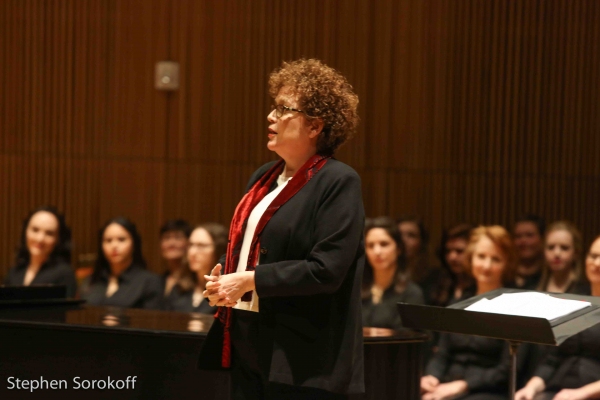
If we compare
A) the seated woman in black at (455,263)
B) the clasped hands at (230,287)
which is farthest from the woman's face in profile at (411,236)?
the clasped hands at (230,287)

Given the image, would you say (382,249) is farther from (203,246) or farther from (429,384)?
(203,246)

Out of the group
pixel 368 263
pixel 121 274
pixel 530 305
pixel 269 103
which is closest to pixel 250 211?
pixel 530 305

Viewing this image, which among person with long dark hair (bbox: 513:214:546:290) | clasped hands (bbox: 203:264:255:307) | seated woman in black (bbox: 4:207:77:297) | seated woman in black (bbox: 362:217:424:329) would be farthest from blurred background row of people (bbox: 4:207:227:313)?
clasped hands (bbox: 203:264:255:307)

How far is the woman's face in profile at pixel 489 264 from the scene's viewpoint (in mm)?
4379

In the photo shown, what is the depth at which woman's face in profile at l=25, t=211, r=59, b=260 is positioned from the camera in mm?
5320

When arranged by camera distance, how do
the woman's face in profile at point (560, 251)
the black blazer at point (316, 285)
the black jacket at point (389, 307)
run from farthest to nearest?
1. the woman's face in profile at point (560, 251)
2. the black jacket at point (389, 307)
3. the black blazer at point (316, 285)

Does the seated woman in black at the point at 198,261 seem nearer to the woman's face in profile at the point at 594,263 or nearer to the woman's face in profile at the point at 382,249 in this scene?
the woman's face in profile at the point at 382,249

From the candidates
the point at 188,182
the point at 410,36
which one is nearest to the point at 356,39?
the point at 410,36

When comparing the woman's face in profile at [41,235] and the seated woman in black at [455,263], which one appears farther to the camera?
the woman's face in profile at [41,235]

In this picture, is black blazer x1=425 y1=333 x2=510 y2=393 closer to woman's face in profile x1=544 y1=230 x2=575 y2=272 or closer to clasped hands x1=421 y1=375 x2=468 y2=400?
clasped hands x1=421 y1=375 x2=468 y2=400

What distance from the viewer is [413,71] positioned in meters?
6.73

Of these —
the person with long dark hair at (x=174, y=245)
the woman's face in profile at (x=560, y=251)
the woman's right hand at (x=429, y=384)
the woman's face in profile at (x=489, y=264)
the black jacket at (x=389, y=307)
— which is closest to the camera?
the woman's right hand at (x=429, y=384)

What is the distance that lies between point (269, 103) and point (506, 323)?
4.65 m

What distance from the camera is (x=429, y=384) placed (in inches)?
164
